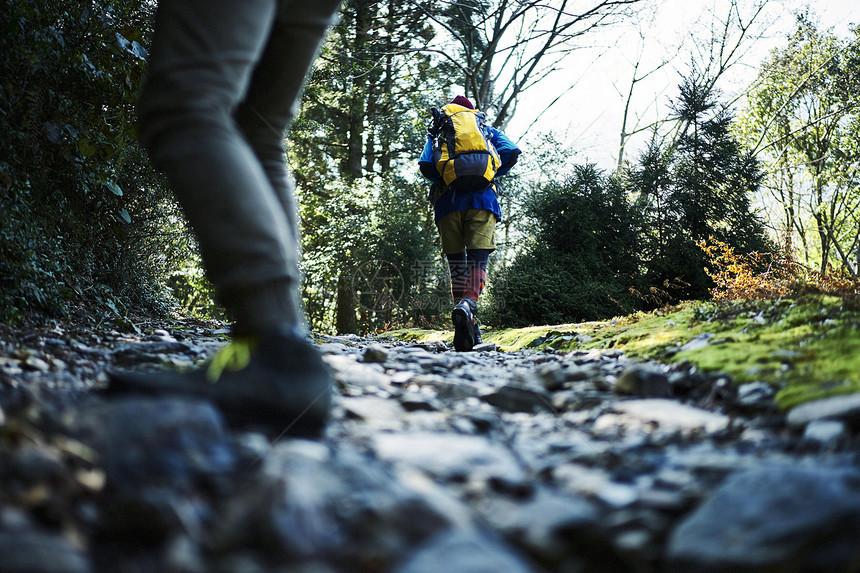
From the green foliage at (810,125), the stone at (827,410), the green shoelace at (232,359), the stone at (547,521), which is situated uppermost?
the green foliage at (810,125)

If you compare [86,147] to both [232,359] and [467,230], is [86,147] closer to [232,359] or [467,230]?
[467,230]

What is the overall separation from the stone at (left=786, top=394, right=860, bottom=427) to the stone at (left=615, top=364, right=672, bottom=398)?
1.90 ft

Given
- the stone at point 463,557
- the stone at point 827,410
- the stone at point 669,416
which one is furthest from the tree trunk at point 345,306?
the stone at point 463,557

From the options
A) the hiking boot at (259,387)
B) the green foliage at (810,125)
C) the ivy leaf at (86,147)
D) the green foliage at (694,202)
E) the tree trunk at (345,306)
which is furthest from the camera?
the green foliage at (810,125)

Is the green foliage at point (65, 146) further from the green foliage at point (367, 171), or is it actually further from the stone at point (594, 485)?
the green foliage at point (367, 171)

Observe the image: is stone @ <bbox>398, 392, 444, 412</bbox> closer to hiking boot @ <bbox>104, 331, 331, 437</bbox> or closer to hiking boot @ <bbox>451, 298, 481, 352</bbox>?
hiking boot @ <bbox>104, 331, 331, 437</bbox>

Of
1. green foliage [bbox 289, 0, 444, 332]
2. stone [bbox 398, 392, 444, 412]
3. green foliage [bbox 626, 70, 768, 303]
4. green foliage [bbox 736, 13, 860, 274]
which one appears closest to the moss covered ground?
stone [bbox 398, 392, 444, 412]

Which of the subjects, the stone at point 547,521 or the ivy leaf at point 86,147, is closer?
the stone at point 547,521

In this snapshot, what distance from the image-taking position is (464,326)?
520cm

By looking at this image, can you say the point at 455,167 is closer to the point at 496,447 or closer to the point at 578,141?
the point at 496,447

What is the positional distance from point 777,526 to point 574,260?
11.4m

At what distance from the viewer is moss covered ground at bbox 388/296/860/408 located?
161 centimetres

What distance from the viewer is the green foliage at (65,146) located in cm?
359

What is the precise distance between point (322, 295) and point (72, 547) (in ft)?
55.9
